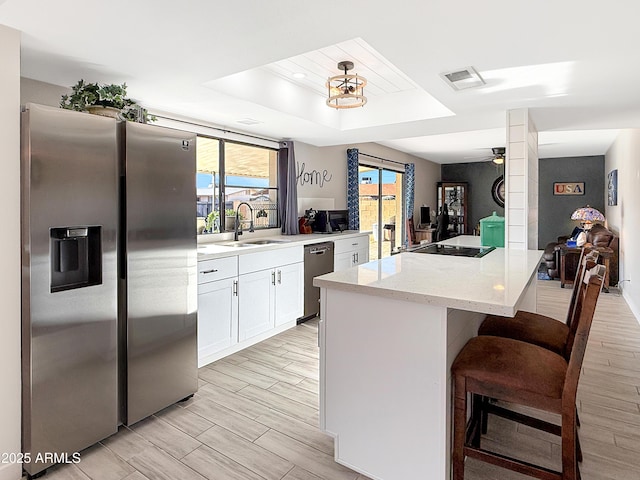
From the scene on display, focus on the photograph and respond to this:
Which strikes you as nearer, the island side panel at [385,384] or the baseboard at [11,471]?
the island side panel at [385,384]

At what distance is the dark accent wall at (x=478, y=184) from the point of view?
957cm

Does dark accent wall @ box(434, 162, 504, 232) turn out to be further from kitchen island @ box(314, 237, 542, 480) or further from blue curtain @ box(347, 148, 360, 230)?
kitchen island @ box(314, 237, 542, 480)

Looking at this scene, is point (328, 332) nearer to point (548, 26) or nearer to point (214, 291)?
point (214, 291)

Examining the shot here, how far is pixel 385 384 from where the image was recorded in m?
1.77

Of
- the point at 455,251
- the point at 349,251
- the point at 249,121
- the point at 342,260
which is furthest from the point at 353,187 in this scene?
the point at 455,251

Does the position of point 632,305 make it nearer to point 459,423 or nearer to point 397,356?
point 459,423

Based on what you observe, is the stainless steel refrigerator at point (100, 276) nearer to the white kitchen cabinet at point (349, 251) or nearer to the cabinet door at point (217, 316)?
the cabinet door at point (217, 316)

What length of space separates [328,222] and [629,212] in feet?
13.3

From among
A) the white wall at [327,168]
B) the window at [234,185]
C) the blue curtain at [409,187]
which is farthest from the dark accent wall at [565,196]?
the window at [234,185]

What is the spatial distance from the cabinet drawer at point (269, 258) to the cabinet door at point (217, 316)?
0.63ft

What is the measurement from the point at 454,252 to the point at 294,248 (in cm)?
173

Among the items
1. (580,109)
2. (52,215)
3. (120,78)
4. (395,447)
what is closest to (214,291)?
(52,215)

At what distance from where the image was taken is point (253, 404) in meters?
2.56

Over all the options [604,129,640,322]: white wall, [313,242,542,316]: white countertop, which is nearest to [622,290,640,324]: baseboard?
[604,129,640,322]: white wall
